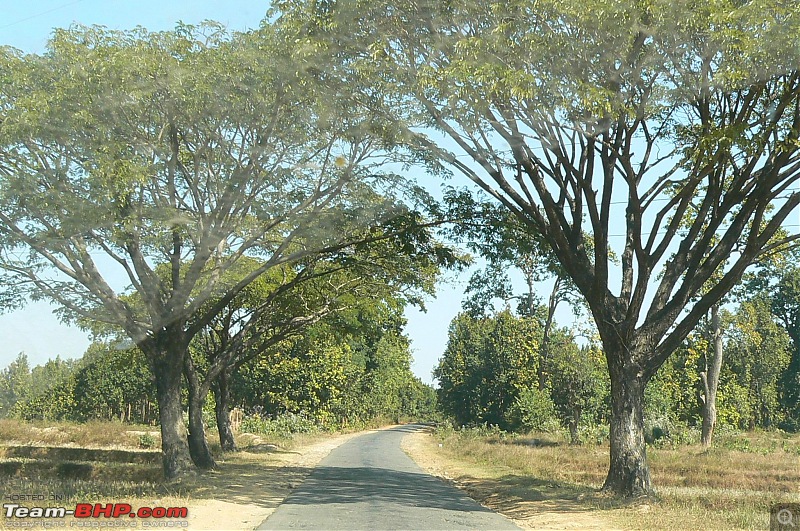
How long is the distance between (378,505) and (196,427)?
10.7 m

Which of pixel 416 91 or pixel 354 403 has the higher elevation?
pixel 416 91

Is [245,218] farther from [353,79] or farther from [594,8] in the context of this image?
[594,8]

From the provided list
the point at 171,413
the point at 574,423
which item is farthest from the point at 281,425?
the point at 171,413

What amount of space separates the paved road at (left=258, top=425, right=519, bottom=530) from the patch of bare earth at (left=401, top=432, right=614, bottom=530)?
1.58 feet

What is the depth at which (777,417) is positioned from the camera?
2704 inches

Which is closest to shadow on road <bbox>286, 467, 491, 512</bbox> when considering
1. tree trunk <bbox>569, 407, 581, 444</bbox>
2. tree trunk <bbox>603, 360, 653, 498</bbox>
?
tree trunk <bbox>603, 360, 653, 498</bbox>

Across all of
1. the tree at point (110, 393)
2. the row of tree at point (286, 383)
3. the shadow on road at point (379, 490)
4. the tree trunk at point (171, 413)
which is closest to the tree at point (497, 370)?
the row of tree at point (286, 383)

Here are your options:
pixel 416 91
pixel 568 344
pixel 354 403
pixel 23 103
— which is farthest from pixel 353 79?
pixel 354 403

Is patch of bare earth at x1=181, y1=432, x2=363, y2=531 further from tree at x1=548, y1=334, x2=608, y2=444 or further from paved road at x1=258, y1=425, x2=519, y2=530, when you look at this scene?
tree at x1=548, y1=334, x2=608, y2=444

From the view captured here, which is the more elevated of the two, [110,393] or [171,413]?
[110,393]

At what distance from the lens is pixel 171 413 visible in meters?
18.8

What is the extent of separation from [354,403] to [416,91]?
63.6 meters

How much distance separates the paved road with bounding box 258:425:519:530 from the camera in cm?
1145

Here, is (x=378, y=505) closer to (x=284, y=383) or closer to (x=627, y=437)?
(x=627, y=437)
